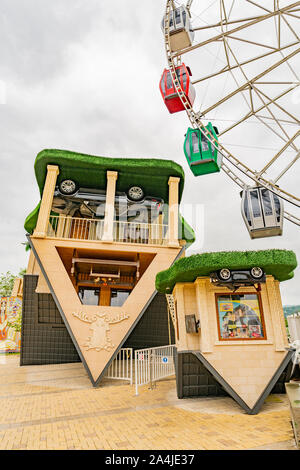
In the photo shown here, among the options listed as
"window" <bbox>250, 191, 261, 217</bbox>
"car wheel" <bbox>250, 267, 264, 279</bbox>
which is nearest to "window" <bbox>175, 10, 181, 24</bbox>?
"window" <bbox>250, 191, 261, 217</bbox>

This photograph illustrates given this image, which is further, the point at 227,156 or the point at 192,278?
the point at 227,156

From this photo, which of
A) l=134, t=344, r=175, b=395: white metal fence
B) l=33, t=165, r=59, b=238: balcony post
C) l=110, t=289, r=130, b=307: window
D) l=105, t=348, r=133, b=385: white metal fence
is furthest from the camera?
l=110, t=289, r=130, b=307: window

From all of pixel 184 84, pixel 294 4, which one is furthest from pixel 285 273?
pixel 294 4

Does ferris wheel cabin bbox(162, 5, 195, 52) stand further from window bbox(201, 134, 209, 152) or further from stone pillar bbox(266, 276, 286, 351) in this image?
stone pillar bbox(266, 276, 286, 351)

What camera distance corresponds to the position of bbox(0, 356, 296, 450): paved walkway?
177 inches

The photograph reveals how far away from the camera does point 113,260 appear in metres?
11.6

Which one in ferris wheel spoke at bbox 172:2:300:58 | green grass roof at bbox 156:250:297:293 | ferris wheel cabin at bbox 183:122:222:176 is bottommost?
green grass roof at bbox 156:250:297:293

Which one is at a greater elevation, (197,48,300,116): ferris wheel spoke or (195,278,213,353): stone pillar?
(197,48,300,116): ferris wheel spoke

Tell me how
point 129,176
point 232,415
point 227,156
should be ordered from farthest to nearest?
1. point 129,176
2. point 227,156
3. point 232,415

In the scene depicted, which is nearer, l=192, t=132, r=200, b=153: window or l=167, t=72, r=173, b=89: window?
l=192, t=132, r=200, b=153: window

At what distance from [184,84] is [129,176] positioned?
4837 mm

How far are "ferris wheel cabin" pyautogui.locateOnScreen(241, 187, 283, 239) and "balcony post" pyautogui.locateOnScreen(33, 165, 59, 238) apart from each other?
737cm

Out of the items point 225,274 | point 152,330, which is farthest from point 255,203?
point 152,330
